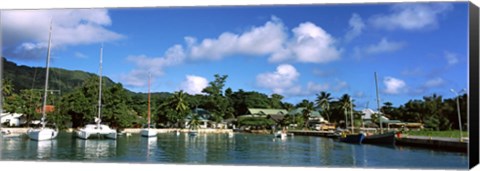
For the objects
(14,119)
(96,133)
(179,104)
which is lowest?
(96,133)

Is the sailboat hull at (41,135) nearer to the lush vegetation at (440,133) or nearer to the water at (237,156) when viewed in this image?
the water at (237,156)

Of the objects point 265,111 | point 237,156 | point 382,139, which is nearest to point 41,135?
point 237,156

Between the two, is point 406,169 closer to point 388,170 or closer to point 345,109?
point 388,170

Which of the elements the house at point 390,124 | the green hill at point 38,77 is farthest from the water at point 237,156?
the house at point 390,124

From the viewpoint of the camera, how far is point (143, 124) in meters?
31.0

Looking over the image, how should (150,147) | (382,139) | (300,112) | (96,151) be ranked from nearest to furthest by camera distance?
1. (96,151)
2. (150,147)
3. (382,139)
4. (300,112)

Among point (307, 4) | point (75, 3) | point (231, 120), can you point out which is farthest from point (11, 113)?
point (307, 4)

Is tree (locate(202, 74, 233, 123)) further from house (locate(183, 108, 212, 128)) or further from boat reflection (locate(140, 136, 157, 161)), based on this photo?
boat reflection (locate(140, 136, 157, 161))

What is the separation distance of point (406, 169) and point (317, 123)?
27379 mm

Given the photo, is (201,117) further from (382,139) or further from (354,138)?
(382,139)

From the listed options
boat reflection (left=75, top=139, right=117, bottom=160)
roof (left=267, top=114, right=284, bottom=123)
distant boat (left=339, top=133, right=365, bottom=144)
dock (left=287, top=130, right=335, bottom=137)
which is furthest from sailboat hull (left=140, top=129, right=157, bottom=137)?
dock (left=287, top=130, right=335, bottom=137)

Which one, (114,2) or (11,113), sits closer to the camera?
(114,2)

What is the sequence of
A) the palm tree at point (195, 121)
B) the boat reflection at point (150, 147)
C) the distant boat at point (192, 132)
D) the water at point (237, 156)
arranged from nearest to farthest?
the water at point (237, 156) → the boat reflection at point (150, 147) → the distant boat at point (192, 132) → the palm tree at point (195, 121)

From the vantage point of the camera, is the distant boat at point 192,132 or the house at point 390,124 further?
the distant boat at point 192,132
